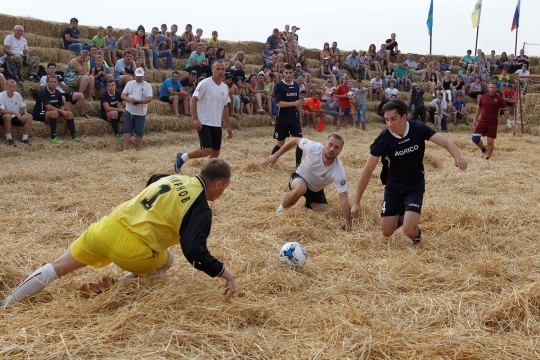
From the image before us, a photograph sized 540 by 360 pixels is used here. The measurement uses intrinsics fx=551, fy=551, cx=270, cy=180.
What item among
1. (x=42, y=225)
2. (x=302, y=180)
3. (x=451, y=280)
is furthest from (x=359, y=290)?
(x=42, y=225)

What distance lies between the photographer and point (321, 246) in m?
6.19

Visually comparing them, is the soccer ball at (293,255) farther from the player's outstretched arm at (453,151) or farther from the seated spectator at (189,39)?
the seated spectator at (189,39)

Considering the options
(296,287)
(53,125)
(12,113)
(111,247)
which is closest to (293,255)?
(296,287)

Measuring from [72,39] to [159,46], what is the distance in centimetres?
311

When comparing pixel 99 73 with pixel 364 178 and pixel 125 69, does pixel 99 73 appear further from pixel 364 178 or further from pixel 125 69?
pixel 364 178

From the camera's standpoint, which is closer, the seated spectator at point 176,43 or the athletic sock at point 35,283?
the athletic sock at point 35,283

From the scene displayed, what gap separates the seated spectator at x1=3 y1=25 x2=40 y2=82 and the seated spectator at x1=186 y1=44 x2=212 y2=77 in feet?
16.3

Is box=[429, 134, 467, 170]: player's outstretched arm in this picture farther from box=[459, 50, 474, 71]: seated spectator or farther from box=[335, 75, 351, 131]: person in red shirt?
box=[459, 50, 474, 71]: seated spectator

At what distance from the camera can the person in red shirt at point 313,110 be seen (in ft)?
63.5

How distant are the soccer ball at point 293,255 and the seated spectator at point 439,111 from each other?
1800cm

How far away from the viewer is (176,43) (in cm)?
1994

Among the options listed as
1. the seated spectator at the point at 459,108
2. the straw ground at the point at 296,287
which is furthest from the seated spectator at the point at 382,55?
the straw ground at the point at 296,287

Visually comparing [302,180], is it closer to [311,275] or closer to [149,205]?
[311,275]

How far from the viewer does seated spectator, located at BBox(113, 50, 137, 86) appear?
619 inches
